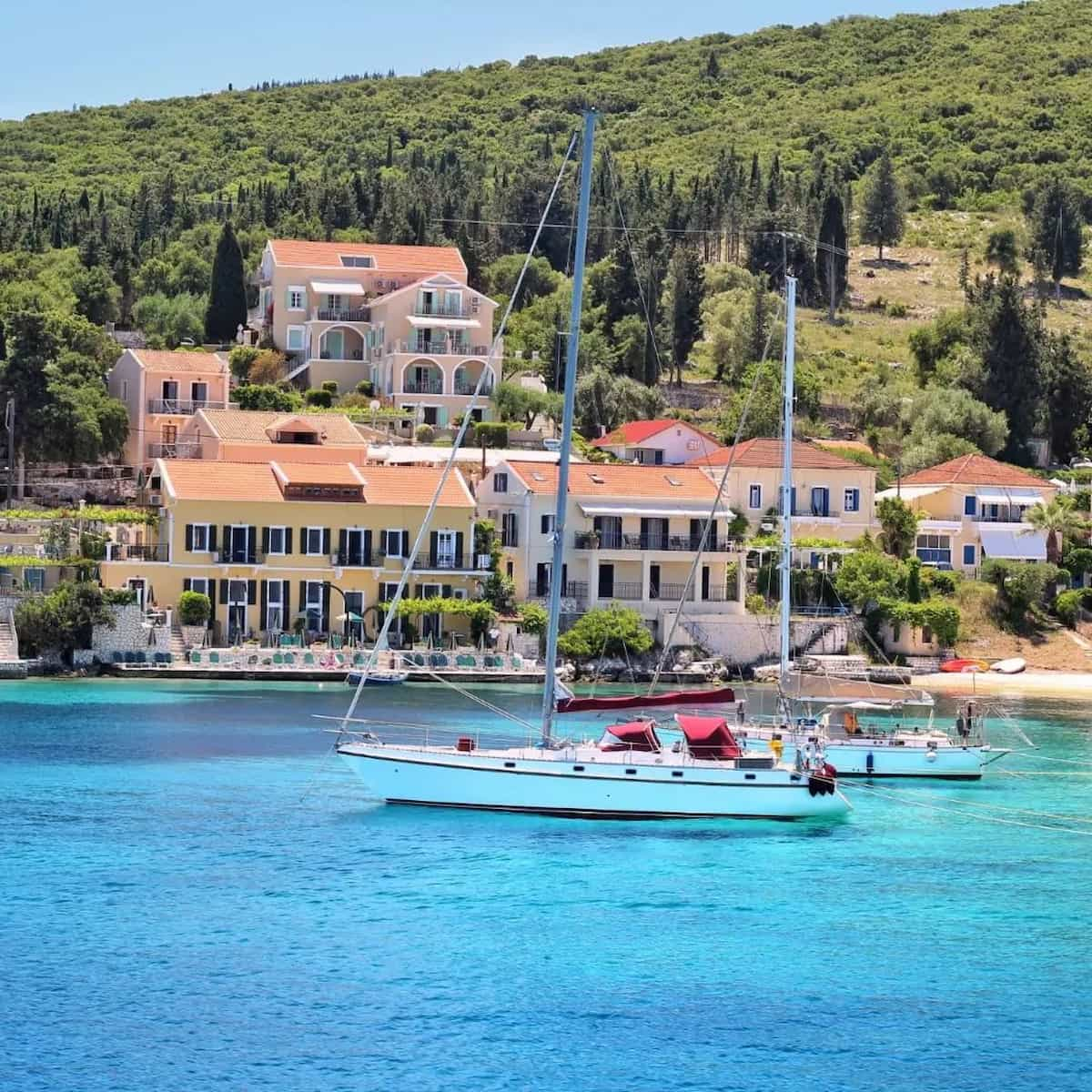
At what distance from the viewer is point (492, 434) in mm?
90312

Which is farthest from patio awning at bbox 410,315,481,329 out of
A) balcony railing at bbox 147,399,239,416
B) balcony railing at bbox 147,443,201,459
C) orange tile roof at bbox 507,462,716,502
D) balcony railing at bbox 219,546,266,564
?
balcony railing at bbox 219,546,266,564

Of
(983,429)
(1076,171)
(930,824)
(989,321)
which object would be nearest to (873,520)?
(983,429)

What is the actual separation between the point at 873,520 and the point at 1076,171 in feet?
380

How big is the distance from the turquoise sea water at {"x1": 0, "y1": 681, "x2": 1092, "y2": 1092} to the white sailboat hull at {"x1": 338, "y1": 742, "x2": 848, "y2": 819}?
1.39 feet

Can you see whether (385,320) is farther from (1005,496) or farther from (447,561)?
(1005,496)

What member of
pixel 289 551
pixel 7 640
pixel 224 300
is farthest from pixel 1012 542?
pixel 224 300

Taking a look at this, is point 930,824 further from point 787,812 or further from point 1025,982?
point 1025,982

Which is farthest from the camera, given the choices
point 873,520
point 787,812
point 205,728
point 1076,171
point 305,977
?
point 1076,171

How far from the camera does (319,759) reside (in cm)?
4756

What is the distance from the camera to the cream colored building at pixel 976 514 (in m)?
83.8

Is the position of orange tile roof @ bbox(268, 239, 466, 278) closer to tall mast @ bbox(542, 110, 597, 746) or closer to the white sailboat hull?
tall mast @ bbox(542, 110, 597, 746)

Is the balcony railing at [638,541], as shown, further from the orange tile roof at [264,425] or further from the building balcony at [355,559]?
the orange tile roof at [264,425]

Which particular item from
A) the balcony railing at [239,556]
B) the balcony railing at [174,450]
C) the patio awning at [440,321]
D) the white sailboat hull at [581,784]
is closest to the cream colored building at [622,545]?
the balcony railing at [239,556]

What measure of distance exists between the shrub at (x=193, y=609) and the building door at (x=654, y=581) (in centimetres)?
1758
